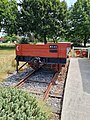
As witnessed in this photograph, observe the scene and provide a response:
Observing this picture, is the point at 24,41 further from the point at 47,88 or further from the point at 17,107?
the point at 17,107

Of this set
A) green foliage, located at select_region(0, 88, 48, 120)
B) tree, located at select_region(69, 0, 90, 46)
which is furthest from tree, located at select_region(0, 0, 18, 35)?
green foliage, located at select_region(0, 88, 48, 120)

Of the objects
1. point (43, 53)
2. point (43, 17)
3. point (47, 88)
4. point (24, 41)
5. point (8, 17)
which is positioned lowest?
point (47, 88)

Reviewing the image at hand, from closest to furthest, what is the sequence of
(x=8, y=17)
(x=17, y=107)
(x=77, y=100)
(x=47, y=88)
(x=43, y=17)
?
(x=17, y=107) < (x=77, y=100) < (x=47, y=88) < (x=43, y=17) < (x=8, y=17)

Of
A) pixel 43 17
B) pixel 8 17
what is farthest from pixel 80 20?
pixel 8 17

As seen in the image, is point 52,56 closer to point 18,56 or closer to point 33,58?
point 33,58

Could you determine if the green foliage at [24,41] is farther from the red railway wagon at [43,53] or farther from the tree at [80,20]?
the red railway wagon at [43,53]

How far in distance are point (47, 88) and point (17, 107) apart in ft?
12.5

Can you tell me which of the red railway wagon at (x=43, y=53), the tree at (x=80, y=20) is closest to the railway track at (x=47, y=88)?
the red railway wagon at (x=43, y=53)

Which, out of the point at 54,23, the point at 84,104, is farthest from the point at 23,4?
the point at 84,104

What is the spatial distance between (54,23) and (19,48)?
791 inches

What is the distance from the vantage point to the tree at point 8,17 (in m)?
30.0

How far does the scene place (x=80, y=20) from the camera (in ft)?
99.1

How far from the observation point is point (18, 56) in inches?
367

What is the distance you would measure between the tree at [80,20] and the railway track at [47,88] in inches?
842
